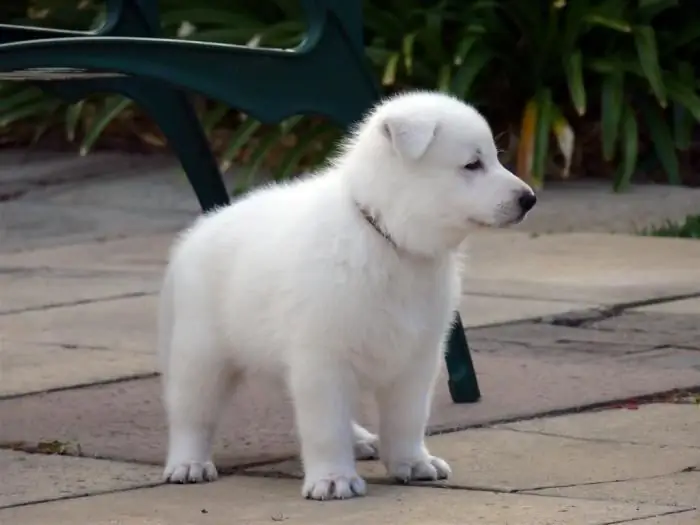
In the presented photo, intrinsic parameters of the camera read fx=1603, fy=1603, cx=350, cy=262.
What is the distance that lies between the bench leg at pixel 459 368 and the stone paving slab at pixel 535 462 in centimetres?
40

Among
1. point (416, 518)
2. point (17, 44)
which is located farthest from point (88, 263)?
point (416, 518)

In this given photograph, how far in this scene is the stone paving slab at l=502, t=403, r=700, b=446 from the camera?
4.49 m

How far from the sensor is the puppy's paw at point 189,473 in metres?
4.21

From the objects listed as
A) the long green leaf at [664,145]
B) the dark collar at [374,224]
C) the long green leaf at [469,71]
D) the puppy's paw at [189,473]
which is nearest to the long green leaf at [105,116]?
the long green leaf at [469,71]

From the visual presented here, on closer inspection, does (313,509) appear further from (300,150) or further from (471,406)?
(300,150)

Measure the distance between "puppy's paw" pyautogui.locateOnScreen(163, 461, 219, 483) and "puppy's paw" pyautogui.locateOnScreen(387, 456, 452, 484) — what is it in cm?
50

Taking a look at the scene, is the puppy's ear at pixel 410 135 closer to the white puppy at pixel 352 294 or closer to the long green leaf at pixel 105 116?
the white puppy at pixel 352 294

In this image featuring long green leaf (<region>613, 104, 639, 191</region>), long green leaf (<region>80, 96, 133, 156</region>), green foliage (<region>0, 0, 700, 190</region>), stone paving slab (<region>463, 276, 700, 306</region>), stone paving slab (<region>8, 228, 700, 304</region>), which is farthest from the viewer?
long green leaf (<region>80, 96, 133, 156</region>)

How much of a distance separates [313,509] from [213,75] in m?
1.34

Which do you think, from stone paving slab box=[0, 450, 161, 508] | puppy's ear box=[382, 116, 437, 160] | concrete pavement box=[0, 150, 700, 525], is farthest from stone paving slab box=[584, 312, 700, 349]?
stone paving slab box=[0, 450, 161, 508]

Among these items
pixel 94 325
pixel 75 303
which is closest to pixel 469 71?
pixel 75 303

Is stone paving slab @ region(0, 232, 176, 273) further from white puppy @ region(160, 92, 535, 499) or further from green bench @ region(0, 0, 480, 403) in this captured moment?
white puppy @ region(160, 92, 535, 499)

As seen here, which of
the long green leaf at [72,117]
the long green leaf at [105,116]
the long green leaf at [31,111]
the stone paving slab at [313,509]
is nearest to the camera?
the stone paving slab at [313,509]

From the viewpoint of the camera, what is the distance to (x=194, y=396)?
4309 mm
